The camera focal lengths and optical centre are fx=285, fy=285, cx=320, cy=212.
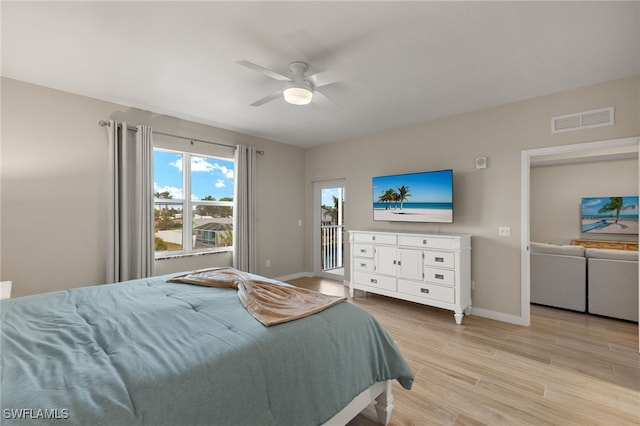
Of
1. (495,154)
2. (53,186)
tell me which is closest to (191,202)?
(53,186)

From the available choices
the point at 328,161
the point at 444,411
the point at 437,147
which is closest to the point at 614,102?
the point at 437,147

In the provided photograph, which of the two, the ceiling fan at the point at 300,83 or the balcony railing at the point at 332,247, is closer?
the ceiling fan at the point at 300,83

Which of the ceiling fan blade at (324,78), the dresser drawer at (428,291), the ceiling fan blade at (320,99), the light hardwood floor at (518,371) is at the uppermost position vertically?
the ceiling fan blade at (324,78)

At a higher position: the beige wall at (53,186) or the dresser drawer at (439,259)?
the beige wall at (53,186)

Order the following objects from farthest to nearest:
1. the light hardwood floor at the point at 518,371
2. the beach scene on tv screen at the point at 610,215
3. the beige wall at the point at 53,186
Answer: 1. the beach scene on tv screen at the point at 610,215
2. the beige wall at the point at 53,186
3. the light hardwood floor at the point at 518,371

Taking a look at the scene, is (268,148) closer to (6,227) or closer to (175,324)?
(6,227)

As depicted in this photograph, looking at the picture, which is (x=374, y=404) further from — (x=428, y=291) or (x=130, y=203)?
(x=130, y=203)

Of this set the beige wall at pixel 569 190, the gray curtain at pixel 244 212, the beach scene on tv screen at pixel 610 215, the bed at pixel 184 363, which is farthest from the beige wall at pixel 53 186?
the beach scene on tv screen at pixel 610 215

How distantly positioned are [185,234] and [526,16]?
431 centimetres

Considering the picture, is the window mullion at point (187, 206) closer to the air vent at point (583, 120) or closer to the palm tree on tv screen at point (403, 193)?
the palm tree on tv screen at point (403, 193)

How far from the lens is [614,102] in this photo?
279cm

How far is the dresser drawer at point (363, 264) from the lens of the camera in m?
4.11

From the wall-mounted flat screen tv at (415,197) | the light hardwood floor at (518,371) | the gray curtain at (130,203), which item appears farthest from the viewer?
the wall-mounted flat screen tv at (415,197)

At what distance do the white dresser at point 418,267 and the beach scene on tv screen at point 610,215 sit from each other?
361 cm
